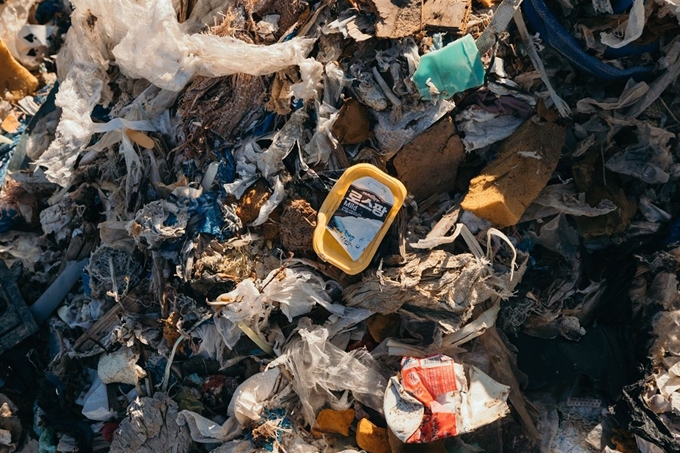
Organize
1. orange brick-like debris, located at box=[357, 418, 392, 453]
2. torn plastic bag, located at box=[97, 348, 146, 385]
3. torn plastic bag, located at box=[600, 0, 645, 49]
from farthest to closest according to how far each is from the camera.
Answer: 1. torn plastic bag, located at box=[97, 348, 146, 385]
2. orange brick-like debris, located at box=[357, 418, 392, 453]
3. torn plastic bag, located at box=[600, 0, 645, 49]

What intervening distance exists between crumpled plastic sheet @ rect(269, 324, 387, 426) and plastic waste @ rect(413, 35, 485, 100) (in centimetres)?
108

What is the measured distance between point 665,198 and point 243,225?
181 centimetres

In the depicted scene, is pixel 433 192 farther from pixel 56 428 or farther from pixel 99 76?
pixel 56 428

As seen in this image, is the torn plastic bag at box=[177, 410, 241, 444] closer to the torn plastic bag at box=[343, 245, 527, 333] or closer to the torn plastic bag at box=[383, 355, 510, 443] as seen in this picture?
the torn plastic bag at box=[383, 355, 510, 443]

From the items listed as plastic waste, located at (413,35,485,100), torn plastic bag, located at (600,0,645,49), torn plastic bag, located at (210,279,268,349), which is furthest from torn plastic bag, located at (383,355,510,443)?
torn plastic bag, located at (600,0,645,49)

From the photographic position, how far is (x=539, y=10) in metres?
2.43

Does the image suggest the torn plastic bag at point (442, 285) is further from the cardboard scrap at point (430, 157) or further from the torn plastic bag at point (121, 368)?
the torn plastic bag at point (121, 368)

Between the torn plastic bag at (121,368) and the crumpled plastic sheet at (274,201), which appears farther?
the torn plastic bag at (121,368)

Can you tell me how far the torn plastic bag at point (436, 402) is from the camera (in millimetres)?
2371

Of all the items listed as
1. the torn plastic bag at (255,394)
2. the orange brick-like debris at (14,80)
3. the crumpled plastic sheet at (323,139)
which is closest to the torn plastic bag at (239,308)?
the torn plastic bag at (255,394)

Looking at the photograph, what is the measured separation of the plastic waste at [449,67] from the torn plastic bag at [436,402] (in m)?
1.08

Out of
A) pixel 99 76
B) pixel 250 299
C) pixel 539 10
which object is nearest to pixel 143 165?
pixel 99 76

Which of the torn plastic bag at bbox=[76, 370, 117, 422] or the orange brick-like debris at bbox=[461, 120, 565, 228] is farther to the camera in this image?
the torn plastic bag at bbox=[76, 370, 117, 422]

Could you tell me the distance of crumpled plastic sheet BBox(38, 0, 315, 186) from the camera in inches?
99.9
